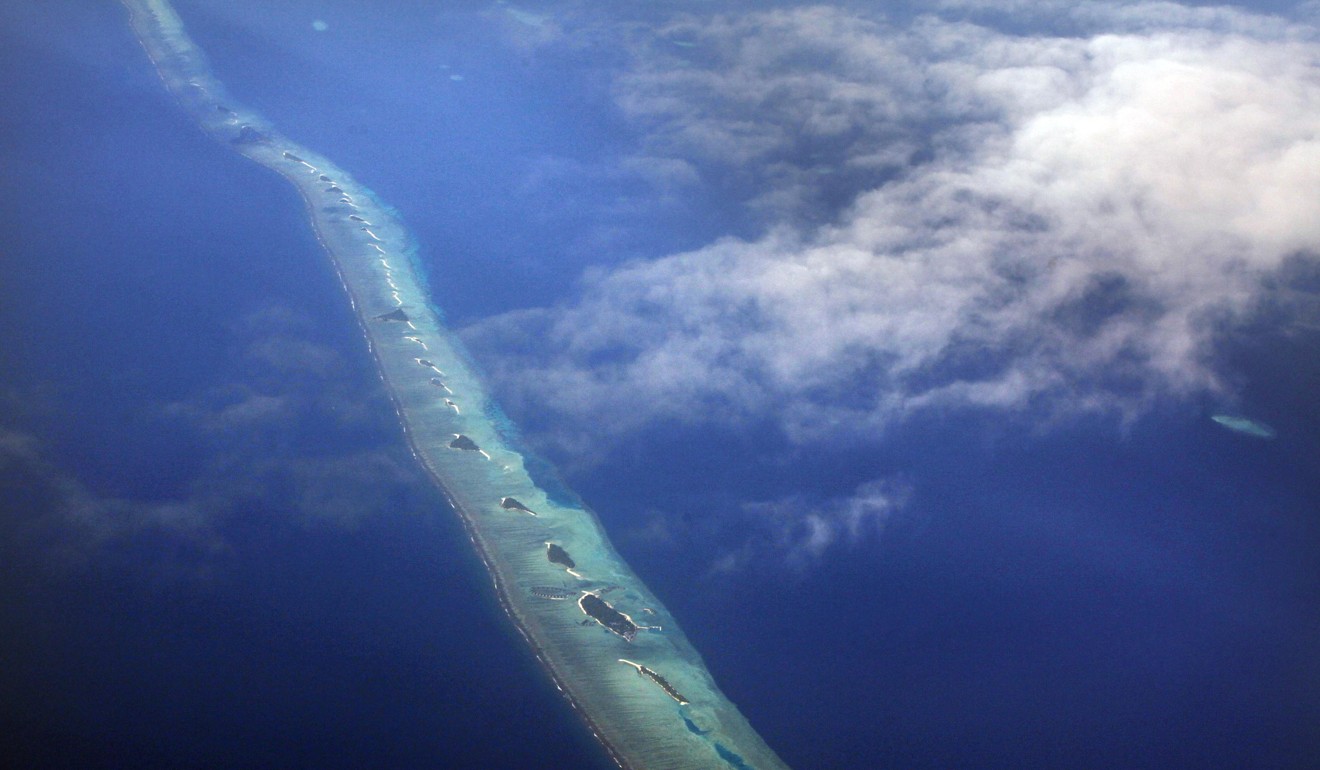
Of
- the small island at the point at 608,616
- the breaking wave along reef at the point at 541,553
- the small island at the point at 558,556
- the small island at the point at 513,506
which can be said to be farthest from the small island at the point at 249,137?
the small island at the point at 608,616

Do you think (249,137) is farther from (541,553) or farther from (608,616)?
(608,616)

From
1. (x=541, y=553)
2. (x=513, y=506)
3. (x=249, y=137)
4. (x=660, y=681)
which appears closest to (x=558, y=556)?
(x=541, y=553)

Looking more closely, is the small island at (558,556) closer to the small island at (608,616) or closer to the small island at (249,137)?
the small island at (608,616)

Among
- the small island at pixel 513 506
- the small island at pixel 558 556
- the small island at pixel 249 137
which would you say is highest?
the small island at pixel 249 137

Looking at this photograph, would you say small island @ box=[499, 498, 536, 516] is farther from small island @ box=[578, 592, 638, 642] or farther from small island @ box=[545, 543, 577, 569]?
small island @ box=[578, 592, 638, 642]

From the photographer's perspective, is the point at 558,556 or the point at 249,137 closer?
the point at 558,556

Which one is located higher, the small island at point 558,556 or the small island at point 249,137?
the small island at point 249,137

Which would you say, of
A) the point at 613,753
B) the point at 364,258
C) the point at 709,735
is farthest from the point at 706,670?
the point at 364,258
